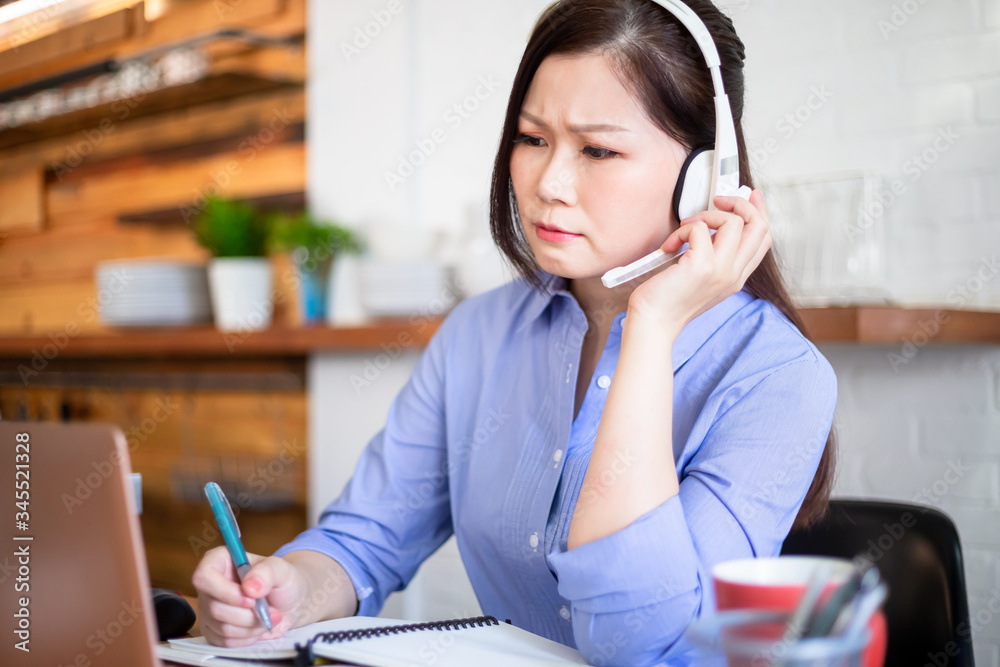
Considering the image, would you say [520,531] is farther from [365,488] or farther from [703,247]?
[703,247]

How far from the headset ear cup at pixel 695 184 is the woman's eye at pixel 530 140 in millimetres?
170

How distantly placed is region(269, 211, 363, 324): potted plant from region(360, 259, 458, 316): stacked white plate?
0.78 ft

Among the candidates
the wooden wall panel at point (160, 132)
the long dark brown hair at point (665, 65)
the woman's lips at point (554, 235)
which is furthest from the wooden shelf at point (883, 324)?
the wooden wall panel at point (160, 132)

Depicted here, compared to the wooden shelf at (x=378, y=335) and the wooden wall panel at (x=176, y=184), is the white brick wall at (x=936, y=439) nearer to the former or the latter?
the wooden shelf at (x=378, y=335)

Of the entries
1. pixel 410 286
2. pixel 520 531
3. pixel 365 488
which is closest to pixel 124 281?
pixel 410 286

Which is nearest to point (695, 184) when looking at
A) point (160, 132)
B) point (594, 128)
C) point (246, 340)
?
point (594, 128)

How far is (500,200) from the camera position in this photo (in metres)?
1.26

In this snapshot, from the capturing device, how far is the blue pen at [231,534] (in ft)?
2.68

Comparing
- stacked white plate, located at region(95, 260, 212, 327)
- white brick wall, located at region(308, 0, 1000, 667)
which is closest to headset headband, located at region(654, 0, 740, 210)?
white brick wall, located at region(308, 0, 1000, 667)

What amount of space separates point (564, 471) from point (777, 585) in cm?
56

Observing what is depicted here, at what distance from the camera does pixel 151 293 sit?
8.84ft

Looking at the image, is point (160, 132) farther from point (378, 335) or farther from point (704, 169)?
point (704, 169)

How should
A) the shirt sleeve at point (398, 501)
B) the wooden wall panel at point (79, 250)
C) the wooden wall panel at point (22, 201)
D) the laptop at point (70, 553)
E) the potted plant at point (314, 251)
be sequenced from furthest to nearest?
the wooden wall panel at point (22, 201) < the wooden wall panel at point (79, 250) < the potted plant at point (314, 251) < the shirt sleeve at point (398, 501) < the laptop at point (70, 553)

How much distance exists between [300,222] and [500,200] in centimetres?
126
